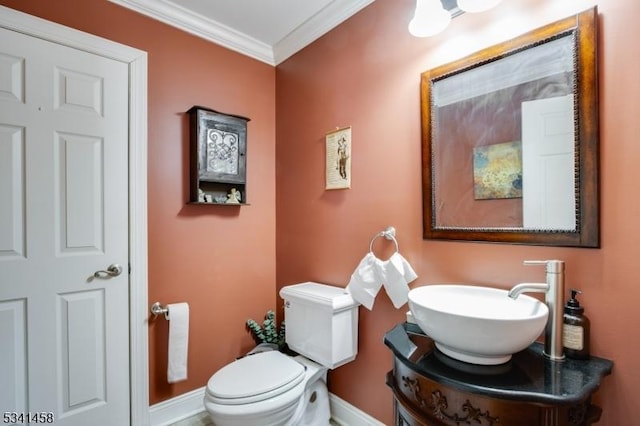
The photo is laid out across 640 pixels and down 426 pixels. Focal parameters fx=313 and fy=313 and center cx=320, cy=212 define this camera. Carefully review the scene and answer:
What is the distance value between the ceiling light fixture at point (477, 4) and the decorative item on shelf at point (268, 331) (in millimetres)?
2020

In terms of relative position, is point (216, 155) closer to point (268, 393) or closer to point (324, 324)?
point (324, 324)

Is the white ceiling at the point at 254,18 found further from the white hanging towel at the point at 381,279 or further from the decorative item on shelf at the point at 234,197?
the white hanging towel at the point at 381,279

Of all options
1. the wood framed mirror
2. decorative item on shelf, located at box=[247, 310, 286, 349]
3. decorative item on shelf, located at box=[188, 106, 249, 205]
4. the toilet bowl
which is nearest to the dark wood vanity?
the wood framed mirror

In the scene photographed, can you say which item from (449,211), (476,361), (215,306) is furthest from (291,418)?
(449,211)

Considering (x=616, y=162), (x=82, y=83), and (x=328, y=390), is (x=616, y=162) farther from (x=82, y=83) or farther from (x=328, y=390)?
(x=82, y=83)

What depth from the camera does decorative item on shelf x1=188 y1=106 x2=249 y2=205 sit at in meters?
1.93

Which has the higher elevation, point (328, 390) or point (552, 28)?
point (552, 28)

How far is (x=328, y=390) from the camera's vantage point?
1964 millimetres

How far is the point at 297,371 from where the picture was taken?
1.59m

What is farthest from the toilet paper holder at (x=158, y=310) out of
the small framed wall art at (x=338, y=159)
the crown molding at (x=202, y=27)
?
the crown molding at (x=202, y=27)

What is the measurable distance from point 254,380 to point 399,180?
3.96 feet

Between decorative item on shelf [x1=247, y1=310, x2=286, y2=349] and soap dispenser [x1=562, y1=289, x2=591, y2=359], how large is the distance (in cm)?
156

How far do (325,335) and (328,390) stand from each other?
0.57 metres

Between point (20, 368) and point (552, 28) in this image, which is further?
point (20, 368)
